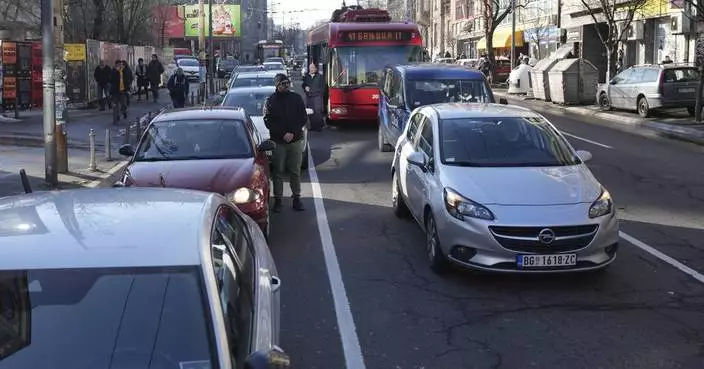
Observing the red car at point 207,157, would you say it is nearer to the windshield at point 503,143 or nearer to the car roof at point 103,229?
the windshield at point 503,143

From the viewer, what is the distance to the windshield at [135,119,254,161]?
875 cm

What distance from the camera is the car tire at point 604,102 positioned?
2673 cm

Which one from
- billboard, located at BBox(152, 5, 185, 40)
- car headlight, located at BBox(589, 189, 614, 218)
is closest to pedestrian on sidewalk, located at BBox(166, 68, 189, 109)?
car headlight, located at BBox(589, 189, 614, 218)

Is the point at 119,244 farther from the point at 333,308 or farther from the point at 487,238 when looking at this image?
the point at 487,238

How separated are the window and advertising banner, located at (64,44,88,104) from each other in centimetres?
2498

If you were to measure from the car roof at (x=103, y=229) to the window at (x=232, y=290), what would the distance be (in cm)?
11

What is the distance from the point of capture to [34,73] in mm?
24234

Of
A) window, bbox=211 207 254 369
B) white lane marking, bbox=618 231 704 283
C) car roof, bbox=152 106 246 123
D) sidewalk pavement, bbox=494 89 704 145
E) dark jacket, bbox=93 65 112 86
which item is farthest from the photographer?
dark jacket, bbox=93 65 112 86

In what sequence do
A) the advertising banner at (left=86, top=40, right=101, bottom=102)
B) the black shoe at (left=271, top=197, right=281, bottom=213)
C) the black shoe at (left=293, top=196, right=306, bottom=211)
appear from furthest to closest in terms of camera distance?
the advertising banner at (left=86, top=40, right=101, bottom=102)
the black shoe at (left=293, top=196, right=306, bottom=211)
the black shoe at (left=271, top=197, right=281, bottom=213)

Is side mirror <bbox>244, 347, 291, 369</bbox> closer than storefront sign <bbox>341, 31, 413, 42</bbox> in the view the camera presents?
Yes

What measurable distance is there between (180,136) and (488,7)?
40.7m

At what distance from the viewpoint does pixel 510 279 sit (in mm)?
7039

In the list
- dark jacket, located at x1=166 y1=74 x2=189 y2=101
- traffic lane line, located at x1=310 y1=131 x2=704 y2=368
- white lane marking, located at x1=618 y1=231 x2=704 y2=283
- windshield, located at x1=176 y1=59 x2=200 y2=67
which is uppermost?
windshield, located at x1=176 y1=59 x2=200 y2=67

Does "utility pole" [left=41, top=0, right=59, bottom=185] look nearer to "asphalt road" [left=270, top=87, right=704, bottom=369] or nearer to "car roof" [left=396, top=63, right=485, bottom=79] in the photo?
"asphalt road" [left=270, top=87, right=704, bottom=369]
